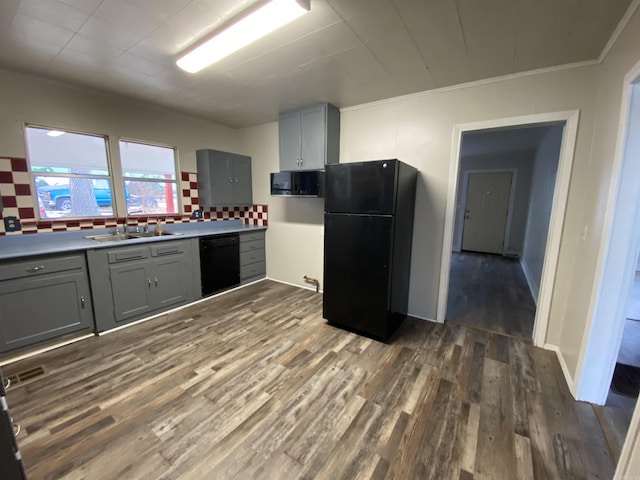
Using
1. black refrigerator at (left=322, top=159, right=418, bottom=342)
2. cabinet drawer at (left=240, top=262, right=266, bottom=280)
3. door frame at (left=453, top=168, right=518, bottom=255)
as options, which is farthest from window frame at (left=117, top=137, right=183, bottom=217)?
door frame at (left=453, top=168, right=518, bottom=255)

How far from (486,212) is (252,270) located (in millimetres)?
5669

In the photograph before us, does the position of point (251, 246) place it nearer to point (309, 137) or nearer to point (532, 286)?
point (309, 137)

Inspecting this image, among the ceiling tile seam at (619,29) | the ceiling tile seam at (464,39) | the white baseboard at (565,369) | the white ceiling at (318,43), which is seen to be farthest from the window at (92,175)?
the white baseboard at (565,369)

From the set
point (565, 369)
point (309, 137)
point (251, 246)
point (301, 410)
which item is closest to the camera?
point (301, 410)

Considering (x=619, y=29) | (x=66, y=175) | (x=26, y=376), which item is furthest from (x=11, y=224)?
(x=619, y=29)

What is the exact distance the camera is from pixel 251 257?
4.00 meters

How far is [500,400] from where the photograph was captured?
1772mm

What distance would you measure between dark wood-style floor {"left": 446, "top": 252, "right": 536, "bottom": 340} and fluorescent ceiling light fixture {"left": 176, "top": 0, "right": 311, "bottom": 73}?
309 cm

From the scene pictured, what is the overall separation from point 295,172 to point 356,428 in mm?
2751

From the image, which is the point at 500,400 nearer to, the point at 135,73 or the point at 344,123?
the point at 344,123

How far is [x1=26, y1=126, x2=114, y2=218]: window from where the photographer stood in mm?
2535

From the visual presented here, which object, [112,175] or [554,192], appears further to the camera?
[112,175]

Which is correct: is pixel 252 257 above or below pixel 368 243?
below

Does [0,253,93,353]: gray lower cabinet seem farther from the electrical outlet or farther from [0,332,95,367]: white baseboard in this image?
the electrical outlet
